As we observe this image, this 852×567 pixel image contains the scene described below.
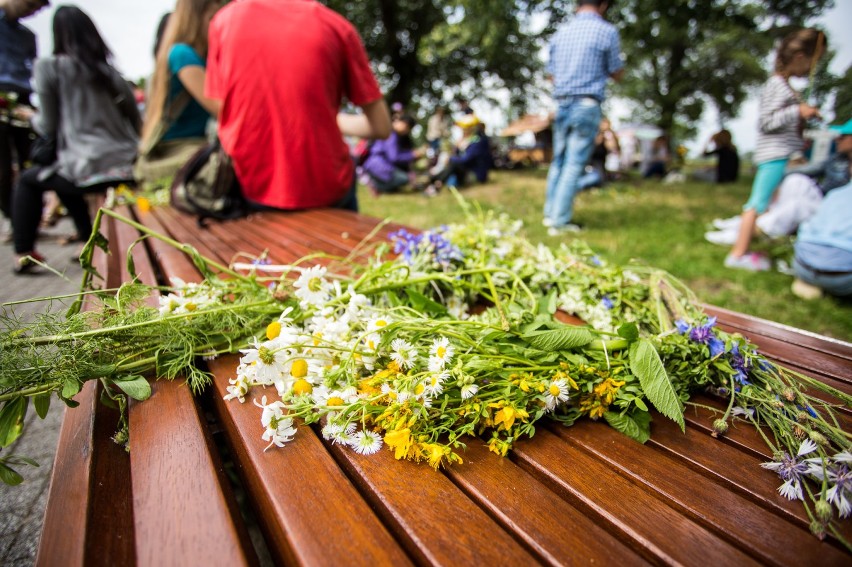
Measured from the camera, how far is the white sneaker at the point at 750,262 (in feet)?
11.5

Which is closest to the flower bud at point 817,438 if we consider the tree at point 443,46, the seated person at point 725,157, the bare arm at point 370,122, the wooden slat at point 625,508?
the wooden slat at point 625,508

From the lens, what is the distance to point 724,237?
175 inches

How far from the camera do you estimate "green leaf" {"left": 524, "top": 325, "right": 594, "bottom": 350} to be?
883 mm

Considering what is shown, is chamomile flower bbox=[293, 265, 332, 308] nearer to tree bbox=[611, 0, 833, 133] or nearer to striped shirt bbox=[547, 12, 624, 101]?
striped shirt bbox=[547, 12, 624, 101]

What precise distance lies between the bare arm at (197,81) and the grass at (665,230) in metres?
2.62

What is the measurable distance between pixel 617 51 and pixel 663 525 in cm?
478

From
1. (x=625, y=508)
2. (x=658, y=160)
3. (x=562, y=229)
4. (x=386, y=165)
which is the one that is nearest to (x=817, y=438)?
(x=625, y=508)

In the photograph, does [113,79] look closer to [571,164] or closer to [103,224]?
[103,224]

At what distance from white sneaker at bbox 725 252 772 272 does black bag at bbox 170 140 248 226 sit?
3.98 meters

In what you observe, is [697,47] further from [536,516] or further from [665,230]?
[536,516]

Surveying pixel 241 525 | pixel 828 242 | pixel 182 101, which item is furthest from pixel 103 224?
pixel 828 242

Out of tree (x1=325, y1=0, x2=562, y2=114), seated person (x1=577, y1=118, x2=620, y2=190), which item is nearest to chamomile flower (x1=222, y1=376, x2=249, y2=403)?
seated person (x1=577, y1=118, x2=620, y2=190)

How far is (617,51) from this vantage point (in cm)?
420

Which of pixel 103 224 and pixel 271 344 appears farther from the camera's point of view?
pixel 103 224
